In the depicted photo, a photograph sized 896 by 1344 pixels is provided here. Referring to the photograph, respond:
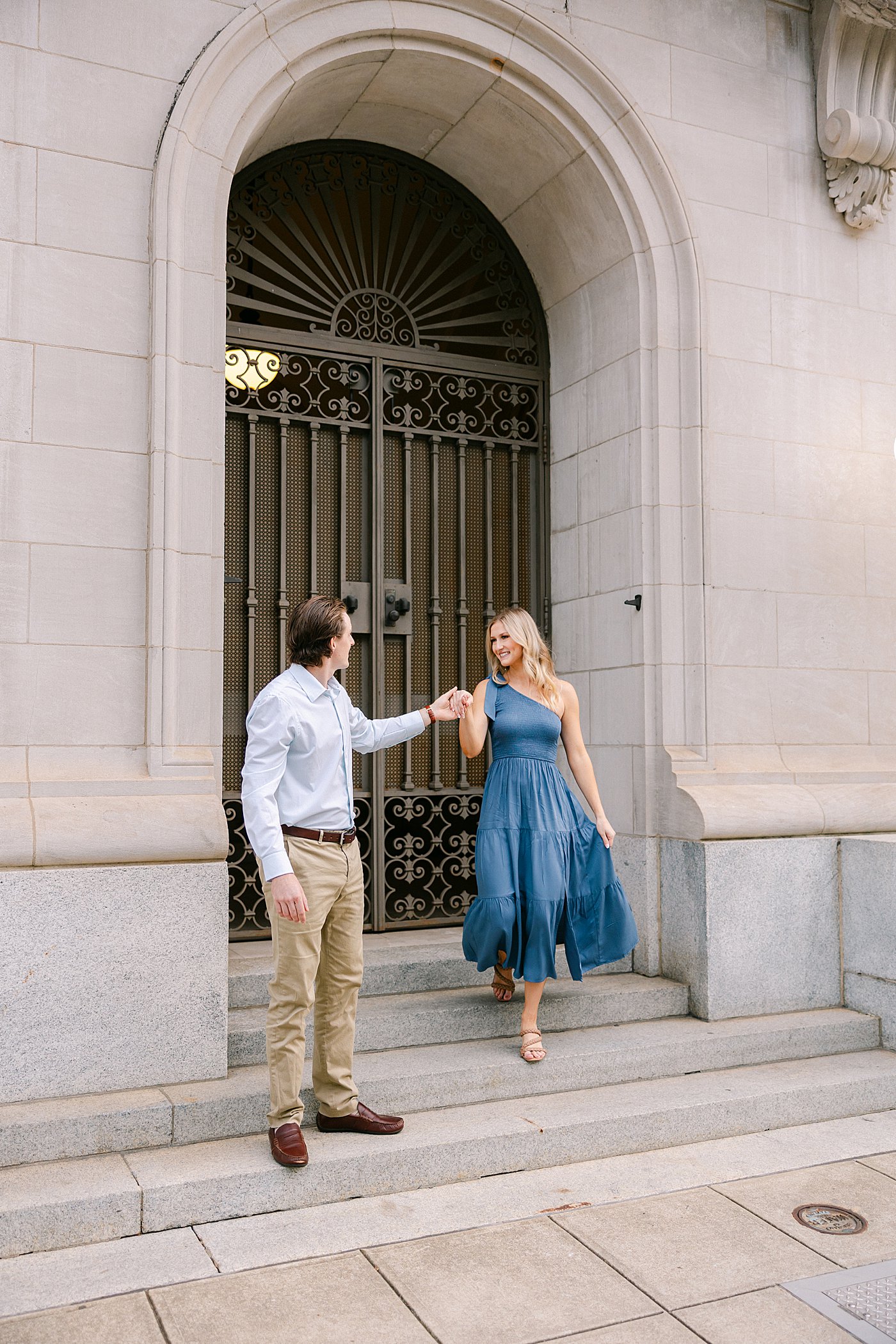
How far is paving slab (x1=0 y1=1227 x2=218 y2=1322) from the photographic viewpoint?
3352 mm

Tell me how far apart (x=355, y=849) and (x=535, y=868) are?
3.39ft

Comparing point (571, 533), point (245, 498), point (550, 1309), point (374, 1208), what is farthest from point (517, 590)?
point (550, 1309)

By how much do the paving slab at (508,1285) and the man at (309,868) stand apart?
0.61 meters

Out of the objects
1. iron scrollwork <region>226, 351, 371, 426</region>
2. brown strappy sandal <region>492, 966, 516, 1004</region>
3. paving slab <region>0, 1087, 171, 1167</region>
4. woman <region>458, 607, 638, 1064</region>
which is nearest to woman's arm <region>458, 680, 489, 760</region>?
woman <region>458, 607, 638, 1064</region>

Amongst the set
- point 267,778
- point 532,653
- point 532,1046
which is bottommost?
point 532,1046

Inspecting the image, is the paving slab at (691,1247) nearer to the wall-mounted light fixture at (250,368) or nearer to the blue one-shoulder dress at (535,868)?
the blue one-shoulder dress at (535,868)

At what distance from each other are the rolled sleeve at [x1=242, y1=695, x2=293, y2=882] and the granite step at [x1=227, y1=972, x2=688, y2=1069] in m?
1.24

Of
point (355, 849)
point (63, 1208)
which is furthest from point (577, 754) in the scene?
point (63, 1208)

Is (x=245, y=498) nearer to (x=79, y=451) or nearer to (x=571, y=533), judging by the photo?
(x=79, y=451)

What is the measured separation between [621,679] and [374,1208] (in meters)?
3.24

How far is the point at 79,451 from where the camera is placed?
15.8 ft

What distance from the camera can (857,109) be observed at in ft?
21.5

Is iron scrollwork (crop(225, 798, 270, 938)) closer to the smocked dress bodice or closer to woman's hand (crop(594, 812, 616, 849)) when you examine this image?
the smocked dress bodice

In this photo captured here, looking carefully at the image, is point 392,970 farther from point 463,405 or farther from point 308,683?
point 463,405
